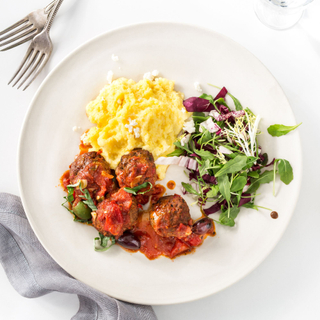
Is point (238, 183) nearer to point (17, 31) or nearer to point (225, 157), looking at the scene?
point (225, 157)

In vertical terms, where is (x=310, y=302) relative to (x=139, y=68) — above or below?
below

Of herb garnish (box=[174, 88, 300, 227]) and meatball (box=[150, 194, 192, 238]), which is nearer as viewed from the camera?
meatball (box=[150, 194, 192, 238])

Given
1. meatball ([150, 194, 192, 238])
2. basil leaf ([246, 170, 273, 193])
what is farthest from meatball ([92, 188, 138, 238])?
basil leaf ([246, 170, 273, 193])

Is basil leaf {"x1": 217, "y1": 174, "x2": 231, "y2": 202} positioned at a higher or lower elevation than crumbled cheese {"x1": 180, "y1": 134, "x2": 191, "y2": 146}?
lower

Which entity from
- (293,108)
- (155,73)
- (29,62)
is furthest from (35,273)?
(293,108)

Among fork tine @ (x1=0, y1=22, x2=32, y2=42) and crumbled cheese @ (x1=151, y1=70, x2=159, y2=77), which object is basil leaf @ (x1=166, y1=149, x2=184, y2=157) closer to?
crumbled cheese @ (x1=151, y1=70, x2=159, y2=77)

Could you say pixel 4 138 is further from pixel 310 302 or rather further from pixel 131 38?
pixel 310 302

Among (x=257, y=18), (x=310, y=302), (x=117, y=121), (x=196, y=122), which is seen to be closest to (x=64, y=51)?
(x=117, y=121)
